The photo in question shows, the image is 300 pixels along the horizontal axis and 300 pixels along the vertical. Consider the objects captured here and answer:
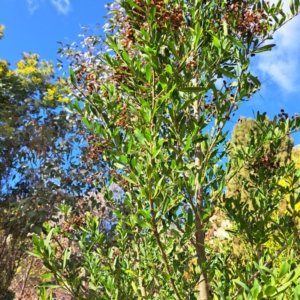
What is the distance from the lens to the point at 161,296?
88.2 inches

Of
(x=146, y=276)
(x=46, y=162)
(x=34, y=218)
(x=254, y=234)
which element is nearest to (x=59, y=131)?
(x=46, y=162)

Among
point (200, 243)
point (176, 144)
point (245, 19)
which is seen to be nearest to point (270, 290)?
point (200, 243)

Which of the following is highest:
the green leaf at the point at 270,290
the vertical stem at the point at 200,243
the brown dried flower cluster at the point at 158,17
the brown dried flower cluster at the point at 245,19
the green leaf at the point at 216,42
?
the brown dried flower cluster at the point at 245,19

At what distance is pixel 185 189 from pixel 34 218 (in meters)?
3.44

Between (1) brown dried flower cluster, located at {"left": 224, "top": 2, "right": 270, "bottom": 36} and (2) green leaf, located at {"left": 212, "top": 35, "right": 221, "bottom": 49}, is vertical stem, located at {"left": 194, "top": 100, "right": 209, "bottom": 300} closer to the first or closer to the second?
(2) green leaf, located at {"left": 212, "top": 35, "right": 221, "bottom": 49}

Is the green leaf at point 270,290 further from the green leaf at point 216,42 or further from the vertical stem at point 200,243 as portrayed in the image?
the green leaf at point 216,42

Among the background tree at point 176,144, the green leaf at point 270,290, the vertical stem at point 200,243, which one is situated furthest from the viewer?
the vertical stem at point 200,243

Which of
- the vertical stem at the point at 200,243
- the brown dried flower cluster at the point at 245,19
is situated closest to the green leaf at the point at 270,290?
the vertical stem at the point at 200,243

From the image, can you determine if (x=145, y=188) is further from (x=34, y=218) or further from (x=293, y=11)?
(x=34, y=218)

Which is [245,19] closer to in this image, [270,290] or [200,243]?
[200,243]

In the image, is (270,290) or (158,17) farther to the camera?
(158,17)

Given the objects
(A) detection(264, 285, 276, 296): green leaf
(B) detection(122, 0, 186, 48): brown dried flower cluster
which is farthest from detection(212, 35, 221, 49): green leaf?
(A) detection(264, 285, 276, 296): green leaf

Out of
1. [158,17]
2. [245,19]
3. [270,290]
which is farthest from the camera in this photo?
[245,19]

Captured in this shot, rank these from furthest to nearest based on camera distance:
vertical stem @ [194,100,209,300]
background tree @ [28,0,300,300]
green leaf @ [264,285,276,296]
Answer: vertical stem @ [194,100,209,300] → background tree @ [28,0,300,300] → green leaf @ [264,285,276,296]
